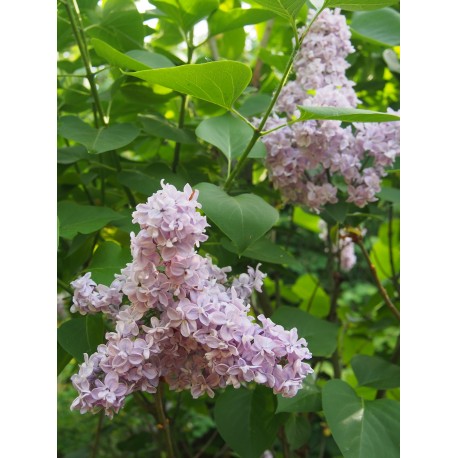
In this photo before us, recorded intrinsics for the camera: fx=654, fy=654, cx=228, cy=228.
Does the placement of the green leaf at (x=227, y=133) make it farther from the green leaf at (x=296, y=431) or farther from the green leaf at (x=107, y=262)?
the green leaf at (x=296, y=431)

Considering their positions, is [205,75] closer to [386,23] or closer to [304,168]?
[304,168]

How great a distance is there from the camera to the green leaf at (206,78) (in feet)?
1.92

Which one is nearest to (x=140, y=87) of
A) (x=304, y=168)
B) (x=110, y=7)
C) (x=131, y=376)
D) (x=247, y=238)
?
(x=110, y=7)

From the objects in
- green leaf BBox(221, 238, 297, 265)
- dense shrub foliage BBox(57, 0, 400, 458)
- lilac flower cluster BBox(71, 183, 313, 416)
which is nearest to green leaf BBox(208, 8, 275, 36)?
dense shrub foliage BBox(57, 0, 400, 458)

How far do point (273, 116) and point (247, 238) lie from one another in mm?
259

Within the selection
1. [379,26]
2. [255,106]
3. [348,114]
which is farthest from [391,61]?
[348,114]

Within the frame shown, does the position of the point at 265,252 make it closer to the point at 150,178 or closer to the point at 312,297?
the point at 150,178

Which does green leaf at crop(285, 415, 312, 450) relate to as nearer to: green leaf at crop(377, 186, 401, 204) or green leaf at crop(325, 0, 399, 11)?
green leaf at crop(377, 186, 401, 204)

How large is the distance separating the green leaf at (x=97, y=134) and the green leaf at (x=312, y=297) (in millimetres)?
557

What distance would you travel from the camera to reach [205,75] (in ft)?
1.97

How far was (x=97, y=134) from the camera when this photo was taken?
791 millimetres

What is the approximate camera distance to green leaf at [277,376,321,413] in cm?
73

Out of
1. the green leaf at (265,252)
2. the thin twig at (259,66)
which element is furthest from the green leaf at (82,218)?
the thin twig at (259,66)

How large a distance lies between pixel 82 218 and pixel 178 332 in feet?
0.88
